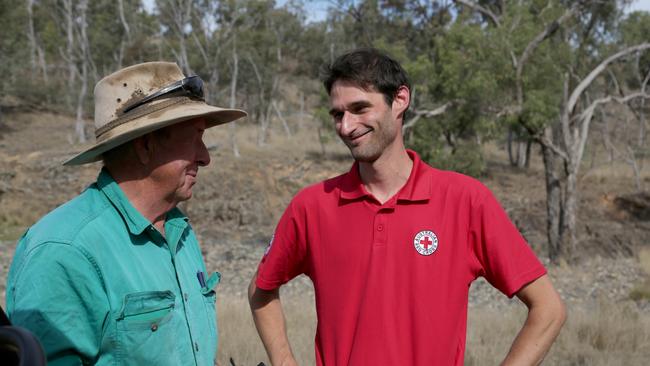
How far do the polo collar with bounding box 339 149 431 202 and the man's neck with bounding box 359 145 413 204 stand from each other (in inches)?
1.3

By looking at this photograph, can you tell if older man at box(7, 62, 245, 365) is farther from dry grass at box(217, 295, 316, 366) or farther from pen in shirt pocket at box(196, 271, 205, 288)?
dry grass at box(217, 295, 316, 366)

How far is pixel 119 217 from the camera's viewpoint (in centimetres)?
206

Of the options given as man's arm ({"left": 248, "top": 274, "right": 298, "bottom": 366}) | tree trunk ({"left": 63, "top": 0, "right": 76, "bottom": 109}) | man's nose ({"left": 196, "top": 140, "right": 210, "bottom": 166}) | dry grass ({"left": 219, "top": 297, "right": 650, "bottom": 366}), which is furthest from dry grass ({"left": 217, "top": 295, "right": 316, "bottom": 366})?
tree trunk ({"left": 63, "top": 0, "right": 76, "bottom": 109})

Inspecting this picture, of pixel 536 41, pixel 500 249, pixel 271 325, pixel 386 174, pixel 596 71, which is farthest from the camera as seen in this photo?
pixel 536 41

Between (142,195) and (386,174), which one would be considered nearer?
(142,195)

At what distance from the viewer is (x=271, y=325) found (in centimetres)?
270

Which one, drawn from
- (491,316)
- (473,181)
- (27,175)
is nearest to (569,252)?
(491,316)

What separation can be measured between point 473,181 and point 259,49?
1260 inches

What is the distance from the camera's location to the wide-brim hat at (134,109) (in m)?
2.08

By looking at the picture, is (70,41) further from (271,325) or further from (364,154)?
(364,154)

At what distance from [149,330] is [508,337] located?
529 cm

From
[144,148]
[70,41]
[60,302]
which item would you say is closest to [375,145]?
[144,148]

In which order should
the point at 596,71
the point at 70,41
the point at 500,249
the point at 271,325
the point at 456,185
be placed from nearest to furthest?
the point at 500,249 → the point at 456,185 → the point at 271,325 → the point at 596,71 → the point at 70,41

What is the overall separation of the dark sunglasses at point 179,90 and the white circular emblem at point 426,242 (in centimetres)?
100
